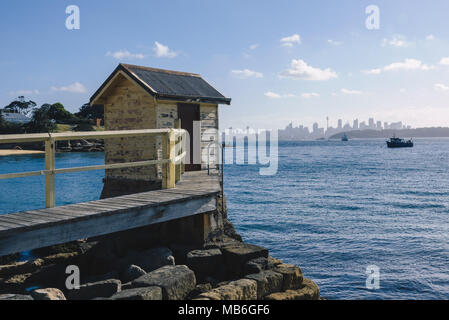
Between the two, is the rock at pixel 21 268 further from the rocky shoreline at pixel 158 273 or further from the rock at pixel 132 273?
the rock at pixel 132 273

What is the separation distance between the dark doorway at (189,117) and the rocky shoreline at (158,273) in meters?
3.62

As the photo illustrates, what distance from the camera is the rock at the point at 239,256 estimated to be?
876 cm

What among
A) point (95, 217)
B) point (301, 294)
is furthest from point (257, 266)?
point (95, 217)

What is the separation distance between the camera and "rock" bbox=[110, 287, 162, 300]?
6.34m

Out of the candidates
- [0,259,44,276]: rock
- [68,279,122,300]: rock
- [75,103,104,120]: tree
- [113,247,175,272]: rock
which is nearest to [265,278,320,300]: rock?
[113,247,175,272]: rock

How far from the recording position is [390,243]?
1922 centimetres

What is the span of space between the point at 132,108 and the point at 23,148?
102887mm

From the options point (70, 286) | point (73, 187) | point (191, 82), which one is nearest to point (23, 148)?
point (73, 187)

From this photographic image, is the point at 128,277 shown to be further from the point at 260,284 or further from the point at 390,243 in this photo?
the point at 390,243

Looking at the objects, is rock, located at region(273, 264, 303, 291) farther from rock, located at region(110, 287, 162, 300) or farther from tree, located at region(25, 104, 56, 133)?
tree, located at region(25, 104, 56, 133)

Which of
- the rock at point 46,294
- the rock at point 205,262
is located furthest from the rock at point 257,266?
the rock at point 46,294

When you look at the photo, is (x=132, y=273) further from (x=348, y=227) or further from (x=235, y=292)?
(x=348, y=227)

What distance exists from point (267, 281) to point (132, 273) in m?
2.89

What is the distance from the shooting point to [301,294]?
7.75 m
